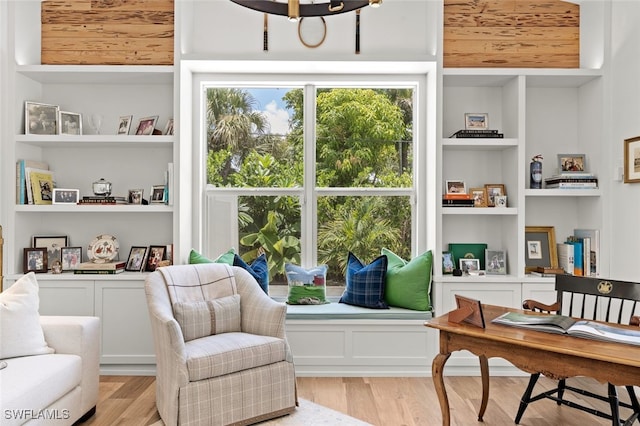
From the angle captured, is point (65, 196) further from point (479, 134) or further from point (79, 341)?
point (479, 134)

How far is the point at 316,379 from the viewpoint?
3.80m

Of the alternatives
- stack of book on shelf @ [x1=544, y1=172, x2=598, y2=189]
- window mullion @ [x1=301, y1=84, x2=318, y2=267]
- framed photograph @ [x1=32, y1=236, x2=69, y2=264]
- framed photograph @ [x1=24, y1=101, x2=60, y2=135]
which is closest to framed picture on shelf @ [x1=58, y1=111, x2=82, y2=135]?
framed photograph @ [x1=24, y1=101, x2=60, y2=135]

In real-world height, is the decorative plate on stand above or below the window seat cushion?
above

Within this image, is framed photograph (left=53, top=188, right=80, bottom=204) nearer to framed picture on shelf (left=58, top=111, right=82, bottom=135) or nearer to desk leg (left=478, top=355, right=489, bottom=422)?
framed picture on shelf (left=58, top=111, right=82, bottom=135)

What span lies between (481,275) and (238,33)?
9.27 ft

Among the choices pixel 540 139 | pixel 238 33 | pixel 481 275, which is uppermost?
pixel 238 33

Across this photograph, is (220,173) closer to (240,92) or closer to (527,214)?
(240,92)

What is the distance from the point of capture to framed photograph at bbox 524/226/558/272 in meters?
4.13

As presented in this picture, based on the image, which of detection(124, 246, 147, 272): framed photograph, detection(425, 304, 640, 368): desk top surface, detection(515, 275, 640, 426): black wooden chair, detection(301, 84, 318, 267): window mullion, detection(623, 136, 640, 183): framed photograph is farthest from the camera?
detection(301, 84, 318, 267): window mullion

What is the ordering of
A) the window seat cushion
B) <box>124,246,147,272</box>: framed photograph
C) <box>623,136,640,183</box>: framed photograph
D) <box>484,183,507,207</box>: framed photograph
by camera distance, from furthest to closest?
1. <box>484,183,507,207</box>: framed photograph
2. <box>124,246,147,272</box>: framed photograph
3. the window seat cushion
4. <box>623,136,640,183</box>: framed photograph

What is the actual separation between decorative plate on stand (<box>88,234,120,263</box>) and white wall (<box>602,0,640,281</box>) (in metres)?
3.94

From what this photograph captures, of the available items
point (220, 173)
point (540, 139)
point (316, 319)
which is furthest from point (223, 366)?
point (540, 139)

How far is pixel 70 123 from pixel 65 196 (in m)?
0.61

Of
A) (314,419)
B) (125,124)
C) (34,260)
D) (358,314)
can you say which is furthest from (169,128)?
(314,419)
